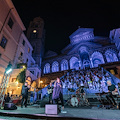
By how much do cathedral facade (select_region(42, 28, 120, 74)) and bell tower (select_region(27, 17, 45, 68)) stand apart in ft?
9.85

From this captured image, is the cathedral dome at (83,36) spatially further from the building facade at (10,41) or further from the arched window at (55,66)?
the building facade at (10,41)

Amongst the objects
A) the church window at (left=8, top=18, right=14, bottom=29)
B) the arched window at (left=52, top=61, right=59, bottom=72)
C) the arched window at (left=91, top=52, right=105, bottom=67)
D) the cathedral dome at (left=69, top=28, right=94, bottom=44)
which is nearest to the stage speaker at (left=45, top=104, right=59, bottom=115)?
the church window at (left=8, top=18, right=14, bottom=29)

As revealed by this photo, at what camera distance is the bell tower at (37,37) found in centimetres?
2869

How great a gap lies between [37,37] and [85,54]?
1863 centimetres

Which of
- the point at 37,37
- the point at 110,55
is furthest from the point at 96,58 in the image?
the point at 37,37

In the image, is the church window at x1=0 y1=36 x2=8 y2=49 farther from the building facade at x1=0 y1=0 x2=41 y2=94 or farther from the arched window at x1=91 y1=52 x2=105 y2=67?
the arched window at x1=91 y1=52 x2=105 y2=67

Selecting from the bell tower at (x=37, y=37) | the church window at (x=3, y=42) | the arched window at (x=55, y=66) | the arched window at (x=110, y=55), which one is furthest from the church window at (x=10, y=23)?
the arched window at (x=110, y=55)

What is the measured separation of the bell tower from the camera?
2869 centimetres

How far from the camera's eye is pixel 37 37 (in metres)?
31.9

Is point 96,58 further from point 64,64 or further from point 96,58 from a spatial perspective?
point 64,64

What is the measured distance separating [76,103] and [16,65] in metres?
15.2

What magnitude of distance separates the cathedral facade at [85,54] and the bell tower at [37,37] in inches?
118

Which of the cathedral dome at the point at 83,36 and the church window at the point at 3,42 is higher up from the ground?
the cathedral dome at the point at 83,36

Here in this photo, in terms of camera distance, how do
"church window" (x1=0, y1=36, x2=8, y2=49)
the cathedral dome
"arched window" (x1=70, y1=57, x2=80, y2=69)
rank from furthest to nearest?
the cathedral dome < "arched window" (x1=70, y1=57, x2=80, y2=69) < "church window" (x1=0, y1=36, x2=8, y2=49)
